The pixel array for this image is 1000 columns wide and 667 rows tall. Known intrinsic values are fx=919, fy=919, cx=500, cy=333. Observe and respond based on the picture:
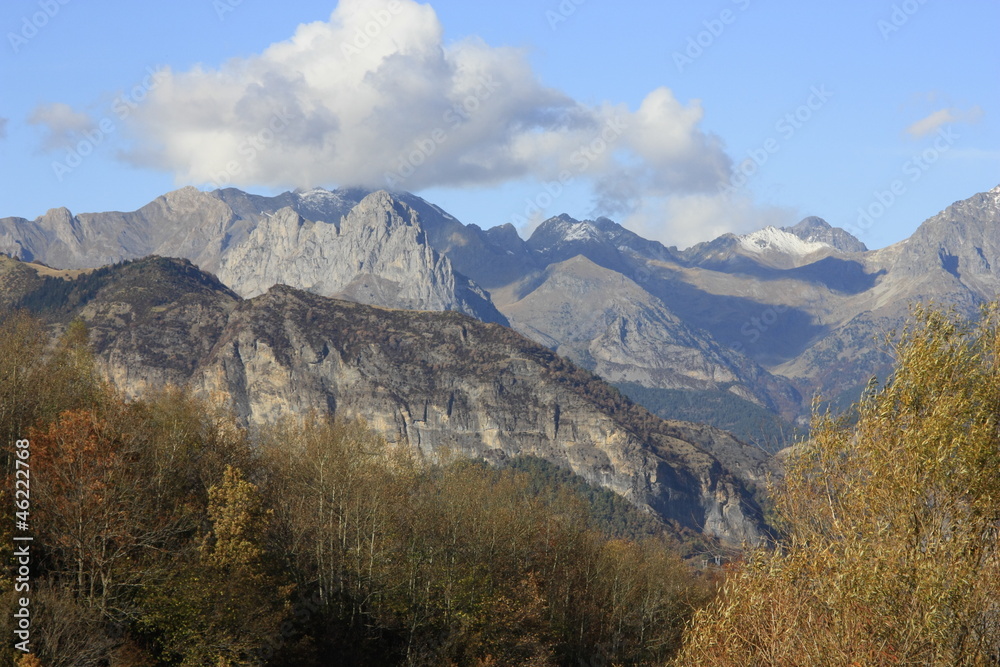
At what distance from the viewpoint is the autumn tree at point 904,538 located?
1139 inches

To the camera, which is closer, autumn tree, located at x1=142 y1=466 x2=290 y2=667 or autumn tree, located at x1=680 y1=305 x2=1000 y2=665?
autumn tree, located at x1=680 y1=305 x2=1000 y2=665

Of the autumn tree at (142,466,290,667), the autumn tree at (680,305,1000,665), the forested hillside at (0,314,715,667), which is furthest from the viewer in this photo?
the autumn tree at (142,466,290,667)

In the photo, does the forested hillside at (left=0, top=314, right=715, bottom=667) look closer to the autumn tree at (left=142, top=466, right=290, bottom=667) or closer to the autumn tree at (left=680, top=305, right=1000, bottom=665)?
the autumn tree at (left=142, top=466, right=290, bottom=667)

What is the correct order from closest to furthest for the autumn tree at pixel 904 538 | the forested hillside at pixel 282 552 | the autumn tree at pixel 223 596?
the autumn tree at pixel 904 538 → the forested hillside at pixel 282 552 → the autumn tree at pixel 223 596

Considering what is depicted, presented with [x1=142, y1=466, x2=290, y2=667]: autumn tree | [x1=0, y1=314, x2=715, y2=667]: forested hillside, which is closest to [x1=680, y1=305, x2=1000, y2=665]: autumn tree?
[x1=0, y1=314, x2=715, y2=667]: forested hillside

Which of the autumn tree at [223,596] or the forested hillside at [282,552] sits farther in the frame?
the autumn tree at [223,596]

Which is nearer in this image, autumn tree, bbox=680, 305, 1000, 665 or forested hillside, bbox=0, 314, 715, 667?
autumn tree, bbox=680, 305, 1000, 665

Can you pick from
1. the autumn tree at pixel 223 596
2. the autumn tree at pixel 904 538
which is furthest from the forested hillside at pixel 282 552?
the autumn tree at pixel 904 538

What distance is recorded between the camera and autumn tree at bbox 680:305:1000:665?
1139 inches

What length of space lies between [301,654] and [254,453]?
130 feet

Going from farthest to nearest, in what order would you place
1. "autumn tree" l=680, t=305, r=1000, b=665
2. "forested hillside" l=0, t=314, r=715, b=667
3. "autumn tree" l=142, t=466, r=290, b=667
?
"autumn tree" l=142, t=466, r=290, b=667, "forested hillside" l=0, t=314, r=715, b=667, "autumn tree" l=680, t=305, r=1000, b=665

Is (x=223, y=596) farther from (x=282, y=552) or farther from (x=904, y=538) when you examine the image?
(x=904, y=538)

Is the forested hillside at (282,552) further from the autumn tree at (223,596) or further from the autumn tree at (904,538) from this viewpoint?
the autumn tree at (904,538)

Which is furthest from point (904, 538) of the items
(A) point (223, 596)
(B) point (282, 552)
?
(B) point (282, 552)
